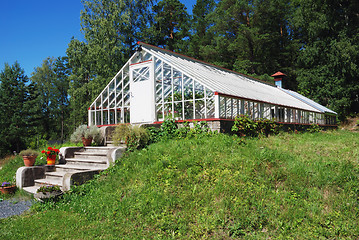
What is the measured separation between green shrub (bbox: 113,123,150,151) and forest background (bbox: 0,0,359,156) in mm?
17772

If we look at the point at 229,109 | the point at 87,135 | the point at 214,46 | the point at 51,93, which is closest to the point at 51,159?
the point at 87,135

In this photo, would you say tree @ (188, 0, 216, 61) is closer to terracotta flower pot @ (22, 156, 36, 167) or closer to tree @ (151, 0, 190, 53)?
tree @ (151, 0, 190, 53)

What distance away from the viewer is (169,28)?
34.2 m

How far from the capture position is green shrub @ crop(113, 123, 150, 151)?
8.22m

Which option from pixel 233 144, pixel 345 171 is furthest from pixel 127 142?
pixel 345 171

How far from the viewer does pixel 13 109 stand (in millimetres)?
24078

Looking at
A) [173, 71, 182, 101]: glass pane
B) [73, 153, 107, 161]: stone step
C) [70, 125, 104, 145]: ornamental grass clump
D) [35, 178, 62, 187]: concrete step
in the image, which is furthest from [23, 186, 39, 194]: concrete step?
[173, 71, 182, 101]: glass pane

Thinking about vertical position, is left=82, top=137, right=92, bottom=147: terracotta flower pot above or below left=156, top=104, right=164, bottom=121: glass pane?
below

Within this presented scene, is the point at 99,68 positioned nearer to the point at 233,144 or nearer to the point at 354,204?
the point at 233,144

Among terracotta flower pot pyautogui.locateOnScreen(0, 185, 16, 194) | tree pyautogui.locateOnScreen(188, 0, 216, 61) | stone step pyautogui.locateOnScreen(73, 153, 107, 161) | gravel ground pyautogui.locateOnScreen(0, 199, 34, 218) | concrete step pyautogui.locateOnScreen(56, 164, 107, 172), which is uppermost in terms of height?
tree pyautogui.locateOnScreen(188, 0, 216, 61)

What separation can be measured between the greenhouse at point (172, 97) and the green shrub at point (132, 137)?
6.93 feet

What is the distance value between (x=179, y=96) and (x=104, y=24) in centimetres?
1750

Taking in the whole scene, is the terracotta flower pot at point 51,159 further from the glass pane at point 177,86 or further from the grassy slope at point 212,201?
the glass pane at point 177,86

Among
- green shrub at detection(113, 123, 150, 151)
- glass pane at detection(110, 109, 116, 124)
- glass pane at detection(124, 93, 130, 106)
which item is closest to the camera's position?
green shrub at detection(113, 123, 150, 151)
